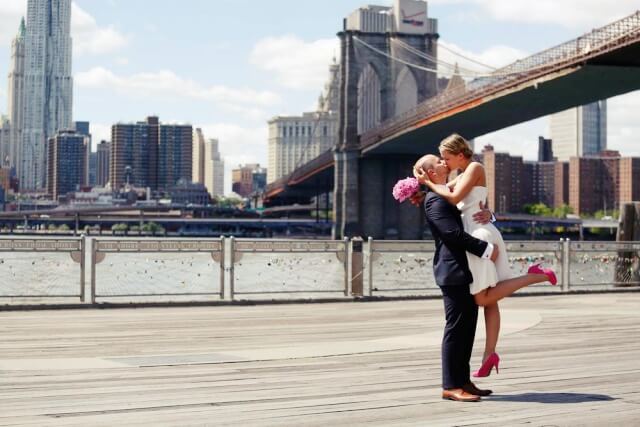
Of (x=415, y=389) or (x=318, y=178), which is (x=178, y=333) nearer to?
(x=415, y=389)

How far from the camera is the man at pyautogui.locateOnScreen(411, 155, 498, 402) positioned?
6191 millimetres

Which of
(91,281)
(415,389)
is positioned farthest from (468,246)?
(91,281)

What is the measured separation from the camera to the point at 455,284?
20.6ft

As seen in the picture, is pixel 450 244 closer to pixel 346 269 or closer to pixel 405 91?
pixel 346 269

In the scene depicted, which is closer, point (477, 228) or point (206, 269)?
point (477, 228)

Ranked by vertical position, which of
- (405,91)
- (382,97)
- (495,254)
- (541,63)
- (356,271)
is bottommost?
(356,271)

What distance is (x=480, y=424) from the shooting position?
5.40 metres

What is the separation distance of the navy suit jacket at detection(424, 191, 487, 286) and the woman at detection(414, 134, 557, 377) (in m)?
0.06

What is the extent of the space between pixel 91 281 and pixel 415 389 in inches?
324

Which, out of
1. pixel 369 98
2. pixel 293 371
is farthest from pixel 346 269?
pixel 369 98

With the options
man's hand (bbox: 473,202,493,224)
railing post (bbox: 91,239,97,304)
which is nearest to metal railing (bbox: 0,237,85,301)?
railing post (bbox: 91,239,97,304)

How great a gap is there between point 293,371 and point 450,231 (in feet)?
6.04

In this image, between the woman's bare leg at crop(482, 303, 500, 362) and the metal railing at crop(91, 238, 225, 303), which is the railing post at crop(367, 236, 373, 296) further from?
the woman's bare leg at crop(482, 303, 500, 362)

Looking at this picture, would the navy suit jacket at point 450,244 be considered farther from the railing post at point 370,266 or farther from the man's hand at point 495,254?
the railing post at point 370,266
